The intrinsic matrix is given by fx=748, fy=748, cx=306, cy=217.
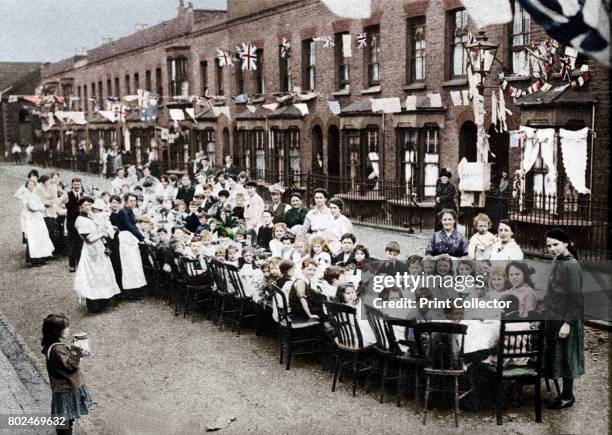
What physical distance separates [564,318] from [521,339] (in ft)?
1.86

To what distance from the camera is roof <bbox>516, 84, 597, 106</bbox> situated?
1522 cm

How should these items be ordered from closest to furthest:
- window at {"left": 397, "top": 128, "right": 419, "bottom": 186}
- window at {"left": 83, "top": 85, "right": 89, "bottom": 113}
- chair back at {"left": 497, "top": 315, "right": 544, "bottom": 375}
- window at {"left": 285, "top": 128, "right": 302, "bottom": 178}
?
chair back at {"left": 497, "top": 315, "right": 544, "bottom": 375} < window at {"left": 397, "top": 128, "right": 419, "bottom": 186} < window at {"left": 285, "top": 128, "right": 302, "bottom": 178} < window at {"left": 83, "top": 85, "right": 89, "bottom": 113}

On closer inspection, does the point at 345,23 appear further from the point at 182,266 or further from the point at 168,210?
the point at 182,266

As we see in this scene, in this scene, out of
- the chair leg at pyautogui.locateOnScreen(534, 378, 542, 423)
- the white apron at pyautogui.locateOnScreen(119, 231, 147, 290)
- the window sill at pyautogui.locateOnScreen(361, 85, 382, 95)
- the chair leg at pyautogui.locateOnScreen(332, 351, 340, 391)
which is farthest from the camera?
the window sill at pyautogui.locateOnScreen(361, 85, 382, 95)

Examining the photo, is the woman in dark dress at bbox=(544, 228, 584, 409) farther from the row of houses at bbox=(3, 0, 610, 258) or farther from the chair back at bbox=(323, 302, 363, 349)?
the row of houses at bbox=(3, 0, 610, 258)

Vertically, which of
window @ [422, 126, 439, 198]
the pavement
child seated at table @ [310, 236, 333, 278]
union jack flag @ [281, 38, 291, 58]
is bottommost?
the pavement

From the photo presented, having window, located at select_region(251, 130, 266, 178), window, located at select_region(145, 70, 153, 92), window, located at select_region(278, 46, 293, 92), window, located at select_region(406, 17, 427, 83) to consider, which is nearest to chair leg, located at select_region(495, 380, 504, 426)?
window, located at select_region(406, 17, 427, 83)

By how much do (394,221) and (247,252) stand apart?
10681mm

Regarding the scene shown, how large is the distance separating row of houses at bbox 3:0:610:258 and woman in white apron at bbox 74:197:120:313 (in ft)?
29.8

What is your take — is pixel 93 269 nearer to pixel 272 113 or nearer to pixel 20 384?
pixel 20 384

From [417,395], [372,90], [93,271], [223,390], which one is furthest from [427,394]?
[372,90]

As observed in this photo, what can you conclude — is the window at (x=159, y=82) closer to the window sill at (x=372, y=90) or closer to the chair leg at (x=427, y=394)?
the window sill at (x=372, y=90)

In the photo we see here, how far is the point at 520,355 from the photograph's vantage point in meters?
7.18

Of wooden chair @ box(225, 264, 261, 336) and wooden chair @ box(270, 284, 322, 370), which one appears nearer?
wooden chair @ box(270, 284, 322, 370)
